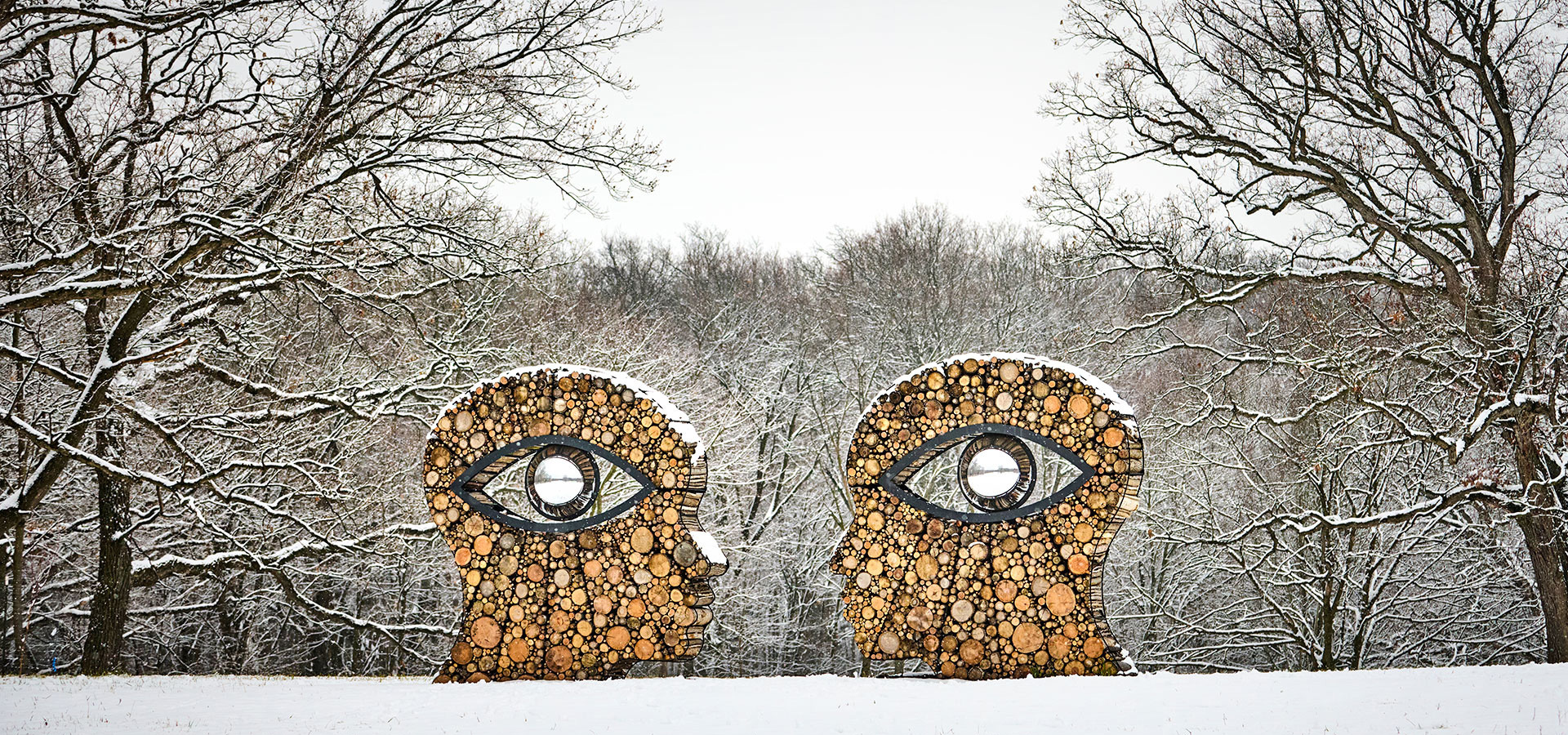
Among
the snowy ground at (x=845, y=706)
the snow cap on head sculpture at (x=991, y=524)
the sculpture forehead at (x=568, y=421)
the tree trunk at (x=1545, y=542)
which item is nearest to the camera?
the snowy ground at (x=845, y=706)

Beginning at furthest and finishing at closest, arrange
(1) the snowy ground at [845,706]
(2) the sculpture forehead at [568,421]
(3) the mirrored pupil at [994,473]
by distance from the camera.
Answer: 1. (2) the sculpture forehead at [568,421]
2. (3) the mirrored pupil at [994,473]
3. (1) the snowy ground at [845,706]

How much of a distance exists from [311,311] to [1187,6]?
11.5 metres

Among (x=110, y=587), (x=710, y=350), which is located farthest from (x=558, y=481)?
(x=710, y=350)

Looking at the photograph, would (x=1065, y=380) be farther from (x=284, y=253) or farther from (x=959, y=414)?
(x=284, y=253)

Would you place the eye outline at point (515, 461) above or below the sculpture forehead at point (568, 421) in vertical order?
below

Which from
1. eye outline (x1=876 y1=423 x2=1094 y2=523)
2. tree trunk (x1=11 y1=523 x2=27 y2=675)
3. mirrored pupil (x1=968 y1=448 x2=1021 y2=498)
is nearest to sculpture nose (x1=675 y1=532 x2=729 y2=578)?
eye outline (x1=876 y1=423 x2=1094 y2=523)

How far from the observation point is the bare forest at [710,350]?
25.3 ft

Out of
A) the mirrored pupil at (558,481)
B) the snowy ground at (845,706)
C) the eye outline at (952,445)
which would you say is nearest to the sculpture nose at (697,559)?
the snowy ground at (845,706)

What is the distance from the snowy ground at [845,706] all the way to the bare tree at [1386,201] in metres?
3.71

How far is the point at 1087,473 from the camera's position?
7578 millimetres

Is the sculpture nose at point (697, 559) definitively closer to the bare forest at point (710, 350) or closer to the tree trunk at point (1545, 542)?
the bare forest at point (710, 350)

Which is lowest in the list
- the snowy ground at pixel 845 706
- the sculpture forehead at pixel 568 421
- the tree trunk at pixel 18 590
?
the snowy ground at pixel 845 706

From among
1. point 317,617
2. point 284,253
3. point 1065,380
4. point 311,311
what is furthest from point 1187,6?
point 317,617

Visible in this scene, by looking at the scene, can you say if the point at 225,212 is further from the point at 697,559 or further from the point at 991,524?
the point at 991,524
